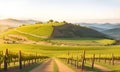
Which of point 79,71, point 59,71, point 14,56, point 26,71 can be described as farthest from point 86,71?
point 14,56

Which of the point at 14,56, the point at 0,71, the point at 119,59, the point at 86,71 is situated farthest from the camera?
the point at 119,59

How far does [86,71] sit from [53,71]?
6.89 metres

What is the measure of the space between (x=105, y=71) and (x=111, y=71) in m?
1.20

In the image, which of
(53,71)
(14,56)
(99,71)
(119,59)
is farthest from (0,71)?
(119,59)

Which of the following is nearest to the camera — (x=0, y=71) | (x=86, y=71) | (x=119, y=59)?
(x=0, y=71)

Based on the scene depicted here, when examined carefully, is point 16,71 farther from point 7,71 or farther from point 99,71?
point 99,71

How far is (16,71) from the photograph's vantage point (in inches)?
2399

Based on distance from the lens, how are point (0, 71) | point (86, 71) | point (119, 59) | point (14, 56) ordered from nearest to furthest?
point (0, 71) → point (86, 71) → point (14, 56) → point (119, 59)

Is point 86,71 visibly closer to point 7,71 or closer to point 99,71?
point 99,71

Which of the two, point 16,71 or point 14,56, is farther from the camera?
point 14,56

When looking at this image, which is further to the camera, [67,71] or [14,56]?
[14,56]

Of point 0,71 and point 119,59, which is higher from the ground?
point 0,71

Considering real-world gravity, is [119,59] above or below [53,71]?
below

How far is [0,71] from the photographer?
59.7 metres
